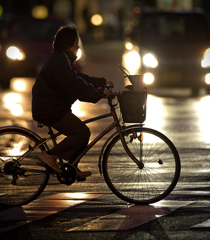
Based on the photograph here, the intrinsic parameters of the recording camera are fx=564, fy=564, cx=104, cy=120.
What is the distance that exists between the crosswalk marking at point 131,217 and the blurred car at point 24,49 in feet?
33.8

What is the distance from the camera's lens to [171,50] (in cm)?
1480

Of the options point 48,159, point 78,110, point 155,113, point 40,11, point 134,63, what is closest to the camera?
point 48,159

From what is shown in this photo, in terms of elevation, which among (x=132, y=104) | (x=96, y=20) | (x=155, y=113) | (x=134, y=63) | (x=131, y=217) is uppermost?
(x=96, y=20)

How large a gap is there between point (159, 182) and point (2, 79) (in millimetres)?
11649

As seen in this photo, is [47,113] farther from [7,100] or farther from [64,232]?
[7,100]

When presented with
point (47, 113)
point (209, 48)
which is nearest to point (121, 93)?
point (47, 113)

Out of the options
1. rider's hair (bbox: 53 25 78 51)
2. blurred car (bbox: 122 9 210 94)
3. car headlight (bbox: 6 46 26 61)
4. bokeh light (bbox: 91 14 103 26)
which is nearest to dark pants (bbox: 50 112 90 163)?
rider's hair (bbox: 53 25 78 51)

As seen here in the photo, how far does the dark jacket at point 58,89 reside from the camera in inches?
195

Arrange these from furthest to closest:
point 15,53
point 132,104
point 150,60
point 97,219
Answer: point 15,53, point 150,60, point 132,104, point 97,219

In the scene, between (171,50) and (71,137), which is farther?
(171,50)

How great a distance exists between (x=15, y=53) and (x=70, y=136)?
1091cm

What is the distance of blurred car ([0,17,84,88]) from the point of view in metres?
15.6

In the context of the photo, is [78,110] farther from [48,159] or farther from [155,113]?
[48,159]

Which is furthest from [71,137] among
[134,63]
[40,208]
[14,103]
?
[134,63]
